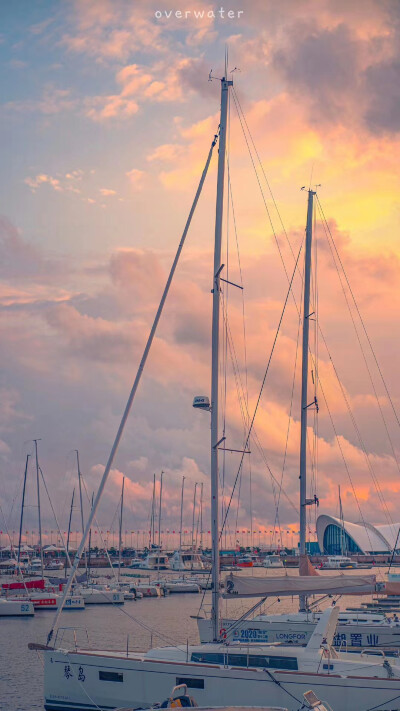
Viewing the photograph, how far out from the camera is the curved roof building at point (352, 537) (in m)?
171

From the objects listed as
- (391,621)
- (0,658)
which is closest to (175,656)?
(391,621)

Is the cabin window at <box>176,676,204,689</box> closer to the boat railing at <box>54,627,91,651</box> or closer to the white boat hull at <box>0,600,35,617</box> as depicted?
the boat railing at <box>54,627,91,651</box>

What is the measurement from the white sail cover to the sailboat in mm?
1331

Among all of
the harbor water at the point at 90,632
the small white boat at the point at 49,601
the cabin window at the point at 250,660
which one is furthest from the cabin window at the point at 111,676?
the small white boat at the point at 49,601

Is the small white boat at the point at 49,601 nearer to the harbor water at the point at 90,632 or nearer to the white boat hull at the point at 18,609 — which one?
the harbor water at the point at 90,632

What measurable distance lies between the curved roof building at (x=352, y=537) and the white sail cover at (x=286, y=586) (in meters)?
140

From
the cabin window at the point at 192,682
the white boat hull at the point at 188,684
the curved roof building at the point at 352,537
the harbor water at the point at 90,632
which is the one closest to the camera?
the white boat hull at the point at 188,684

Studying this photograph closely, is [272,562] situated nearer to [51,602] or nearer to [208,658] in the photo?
[51,602]

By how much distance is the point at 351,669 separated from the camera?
77.0 feet

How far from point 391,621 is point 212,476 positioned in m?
14.3

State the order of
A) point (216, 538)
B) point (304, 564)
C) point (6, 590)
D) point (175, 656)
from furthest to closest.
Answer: point (6, 590) → point (304, 564) → point (216, 538) → point (175, 656)

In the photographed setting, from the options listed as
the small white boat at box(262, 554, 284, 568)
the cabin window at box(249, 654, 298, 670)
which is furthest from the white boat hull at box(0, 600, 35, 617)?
the small white boat at box(262, 554, 284, 568)

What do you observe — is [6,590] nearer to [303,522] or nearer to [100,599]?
[100,599]

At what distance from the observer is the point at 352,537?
174375 millimetres
